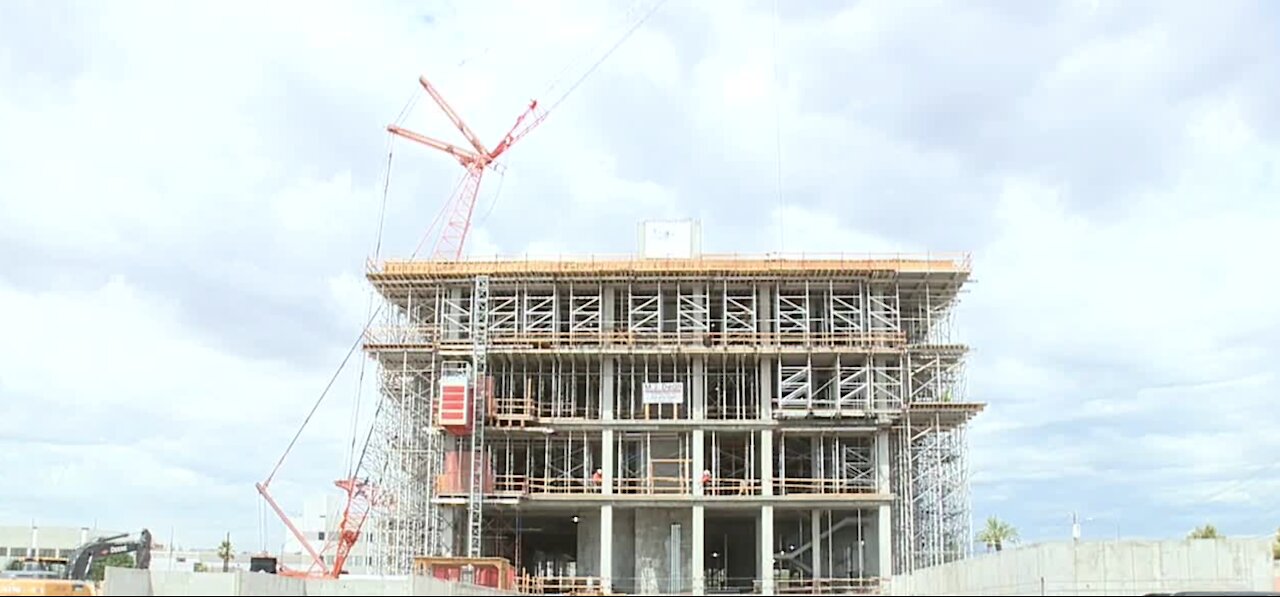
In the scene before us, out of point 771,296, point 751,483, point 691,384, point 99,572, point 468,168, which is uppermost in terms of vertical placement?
point 468,168

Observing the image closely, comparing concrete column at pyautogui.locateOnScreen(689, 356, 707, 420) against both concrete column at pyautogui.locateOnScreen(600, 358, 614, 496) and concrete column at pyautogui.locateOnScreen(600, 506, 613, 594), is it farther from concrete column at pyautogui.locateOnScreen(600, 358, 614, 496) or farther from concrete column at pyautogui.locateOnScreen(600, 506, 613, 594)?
concrete column at pyautogui.locateOnScreen(600, 506, 613, 594)

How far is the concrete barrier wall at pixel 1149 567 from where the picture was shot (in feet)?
129

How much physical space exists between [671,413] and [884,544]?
485 inches

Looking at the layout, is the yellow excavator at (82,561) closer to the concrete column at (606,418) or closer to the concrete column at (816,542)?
the concrete column at (606,418)

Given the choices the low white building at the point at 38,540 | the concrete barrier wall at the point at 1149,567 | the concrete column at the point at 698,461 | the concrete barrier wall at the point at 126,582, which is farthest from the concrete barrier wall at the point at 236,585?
the low white building at the point at 38,540

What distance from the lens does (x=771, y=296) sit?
66625mm

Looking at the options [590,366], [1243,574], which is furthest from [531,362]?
[1243,574]

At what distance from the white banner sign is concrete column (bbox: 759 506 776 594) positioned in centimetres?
674

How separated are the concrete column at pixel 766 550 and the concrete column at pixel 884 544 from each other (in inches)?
202

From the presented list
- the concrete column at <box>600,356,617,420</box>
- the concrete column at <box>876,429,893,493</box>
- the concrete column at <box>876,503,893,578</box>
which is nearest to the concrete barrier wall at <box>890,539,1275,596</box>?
the concrete column at <box>876,503,893,578</box>

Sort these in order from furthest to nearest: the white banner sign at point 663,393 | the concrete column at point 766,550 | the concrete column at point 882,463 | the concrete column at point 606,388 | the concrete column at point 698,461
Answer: the concrete column at point 606,388, the white banner sign at point 663,393, the concrete column at point 698,461, the concrete column at point 882,463, the concrete column at point 766,550

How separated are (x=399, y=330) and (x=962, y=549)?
3038 cm

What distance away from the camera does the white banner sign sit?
212ft

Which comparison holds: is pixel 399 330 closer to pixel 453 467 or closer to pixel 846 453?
pixel 453 467
